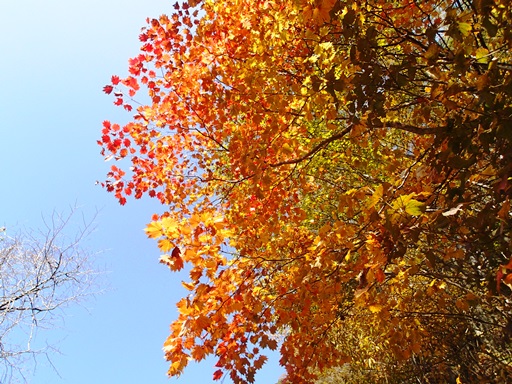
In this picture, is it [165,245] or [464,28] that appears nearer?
[464,28]

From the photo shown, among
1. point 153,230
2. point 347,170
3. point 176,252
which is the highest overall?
point 347,170

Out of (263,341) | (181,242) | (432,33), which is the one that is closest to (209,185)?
(263,341)

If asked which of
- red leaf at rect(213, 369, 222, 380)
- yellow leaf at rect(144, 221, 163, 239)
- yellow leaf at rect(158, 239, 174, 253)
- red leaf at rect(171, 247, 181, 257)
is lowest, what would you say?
red leaf at rect(213, 369, 222, 380)

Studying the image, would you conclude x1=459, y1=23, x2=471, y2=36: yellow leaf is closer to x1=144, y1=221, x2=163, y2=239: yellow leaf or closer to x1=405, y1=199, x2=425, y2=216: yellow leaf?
x1=405, y1=199, x2=425, y2=216: yellow leaf

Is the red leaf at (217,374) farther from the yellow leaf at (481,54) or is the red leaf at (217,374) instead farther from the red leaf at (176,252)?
the yellow leaf at (481,54)

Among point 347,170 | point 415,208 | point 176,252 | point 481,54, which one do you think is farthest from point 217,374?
point 347,170

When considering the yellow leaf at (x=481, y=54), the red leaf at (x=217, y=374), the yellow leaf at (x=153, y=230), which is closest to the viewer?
the yellow leaf at (x=481, y=54)

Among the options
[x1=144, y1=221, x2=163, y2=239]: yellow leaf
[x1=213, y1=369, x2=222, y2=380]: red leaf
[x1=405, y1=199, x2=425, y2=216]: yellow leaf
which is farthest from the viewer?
[x1=213, y1=369, x2=222, y2=380]: red leaf

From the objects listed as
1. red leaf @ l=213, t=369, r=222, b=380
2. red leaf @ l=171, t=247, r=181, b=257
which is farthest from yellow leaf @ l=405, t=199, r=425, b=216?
red leaf @ l=213, t=369, r=222, b=380

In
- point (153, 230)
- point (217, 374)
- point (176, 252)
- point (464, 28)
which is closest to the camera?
point (464, 28)

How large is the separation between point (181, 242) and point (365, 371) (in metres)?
9.43

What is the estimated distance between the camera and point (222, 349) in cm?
370

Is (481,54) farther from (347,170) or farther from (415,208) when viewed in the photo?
(347,170)

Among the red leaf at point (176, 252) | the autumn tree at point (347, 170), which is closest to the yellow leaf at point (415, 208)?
the autumn tree at point (347, 170)
